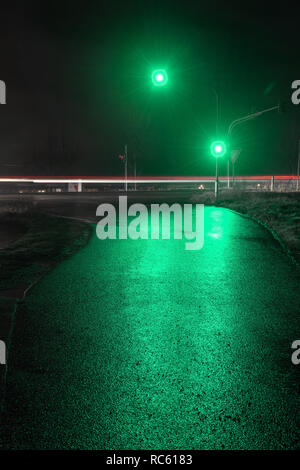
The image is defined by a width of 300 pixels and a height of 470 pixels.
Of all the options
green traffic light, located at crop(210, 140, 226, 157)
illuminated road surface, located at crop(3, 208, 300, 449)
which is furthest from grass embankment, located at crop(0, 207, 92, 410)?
green traffic light, located at crop(210, 140, 226, 157)

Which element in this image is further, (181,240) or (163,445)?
(181,240)

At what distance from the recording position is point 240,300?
22.0 feet

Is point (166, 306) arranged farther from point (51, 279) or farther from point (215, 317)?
point (51, 279)

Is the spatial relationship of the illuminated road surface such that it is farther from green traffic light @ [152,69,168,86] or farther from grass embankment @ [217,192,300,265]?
green traffic light @ [152,69,168,86]

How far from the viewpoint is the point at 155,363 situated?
Answer: 14.1 ft

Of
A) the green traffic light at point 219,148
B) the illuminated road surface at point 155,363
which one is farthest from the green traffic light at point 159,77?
the illuminated road surface at point 155,363

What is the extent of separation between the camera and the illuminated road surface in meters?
3.12

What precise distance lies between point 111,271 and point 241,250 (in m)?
4.07

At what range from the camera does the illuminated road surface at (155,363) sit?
3.12m

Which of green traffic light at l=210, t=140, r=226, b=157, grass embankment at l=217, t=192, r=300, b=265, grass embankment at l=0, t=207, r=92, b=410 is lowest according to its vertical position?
grass embankment at l=0, t=207, r=92, b=410

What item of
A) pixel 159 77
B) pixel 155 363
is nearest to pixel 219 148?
pixel 159 77

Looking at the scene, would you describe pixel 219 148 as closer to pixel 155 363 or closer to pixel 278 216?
pixel 278 216

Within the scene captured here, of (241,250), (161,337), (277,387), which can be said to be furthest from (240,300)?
(241,250)
